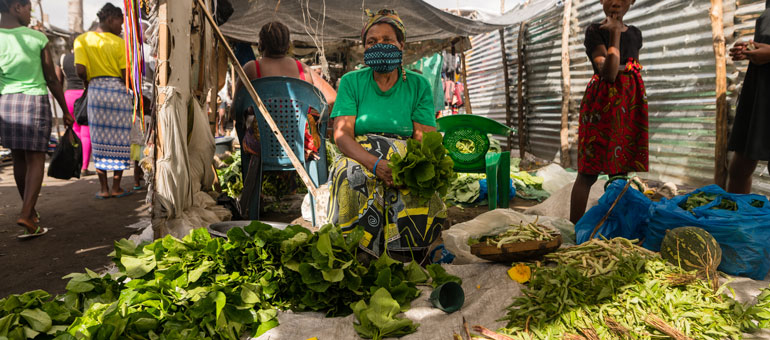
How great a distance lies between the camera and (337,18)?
6859 millimetres

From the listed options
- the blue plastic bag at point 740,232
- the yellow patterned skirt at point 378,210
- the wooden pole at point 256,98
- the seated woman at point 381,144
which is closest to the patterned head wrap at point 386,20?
the seated woman at point 381,144

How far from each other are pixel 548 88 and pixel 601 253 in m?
6.43

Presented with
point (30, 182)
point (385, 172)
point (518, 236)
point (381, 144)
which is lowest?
point (518, 236)

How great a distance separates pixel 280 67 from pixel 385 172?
2.09 metres

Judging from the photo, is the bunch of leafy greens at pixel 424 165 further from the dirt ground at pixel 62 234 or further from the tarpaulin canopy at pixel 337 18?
the tarpaulin canopy at pixel 337 18

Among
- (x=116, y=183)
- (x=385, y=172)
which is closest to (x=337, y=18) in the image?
(x=116, y=183)

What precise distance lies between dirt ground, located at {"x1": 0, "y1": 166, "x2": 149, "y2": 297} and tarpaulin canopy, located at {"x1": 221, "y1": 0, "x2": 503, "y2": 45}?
2945 millimetres

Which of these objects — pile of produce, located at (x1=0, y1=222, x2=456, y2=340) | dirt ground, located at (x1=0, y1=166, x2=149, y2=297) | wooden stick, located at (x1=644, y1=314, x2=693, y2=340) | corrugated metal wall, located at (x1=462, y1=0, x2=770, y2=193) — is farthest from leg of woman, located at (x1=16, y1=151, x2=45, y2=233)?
corrugated metal wall, located at (x1=462, y1=0, x2=770, y2=193)

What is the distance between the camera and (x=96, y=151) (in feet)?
16.4

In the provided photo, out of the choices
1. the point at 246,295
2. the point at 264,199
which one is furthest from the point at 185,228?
the point at 264,199

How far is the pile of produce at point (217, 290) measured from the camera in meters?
1.61

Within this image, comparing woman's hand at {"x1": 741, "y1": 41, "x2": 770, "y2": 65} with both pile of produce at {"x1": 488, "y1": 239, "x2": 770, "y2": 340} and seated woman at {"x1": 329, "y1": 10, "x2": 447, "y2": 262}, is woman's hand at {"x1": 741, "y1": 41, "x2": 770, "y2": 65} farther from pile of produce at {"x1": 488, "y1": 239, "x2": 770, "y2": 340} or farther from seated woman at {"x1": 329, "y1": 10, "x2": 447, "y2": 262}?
seated woman at {"x1": 329, "y1": 10, "x2": 447, "y2": 262}

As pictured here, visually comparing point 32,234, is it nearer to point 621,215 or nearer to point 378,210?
point 378,210

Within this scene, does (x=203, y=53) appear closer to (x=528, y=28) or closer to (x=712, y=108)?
(x=712, y=108)
